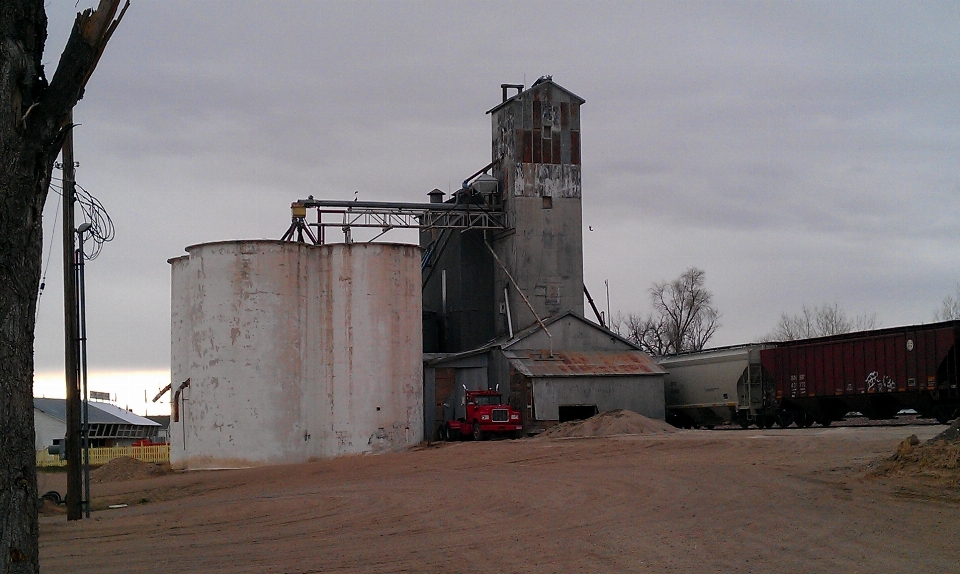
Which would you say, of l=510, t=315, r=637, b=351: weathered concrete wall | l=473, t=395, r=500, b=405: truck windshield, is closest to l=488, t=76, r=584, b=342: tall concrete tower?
l=510, t=315, r=637, b=351: weathered concrete wall

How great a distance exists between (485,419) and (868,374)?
49.3ft

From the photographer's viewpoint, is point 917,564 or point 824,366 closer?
point 917,564

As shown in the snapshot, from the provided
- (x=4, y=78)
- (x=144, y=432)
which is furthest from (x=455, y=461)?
(x=144, y=432)

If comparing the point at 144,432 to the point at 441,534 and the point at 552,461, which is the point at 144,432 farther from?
the point at 441,534

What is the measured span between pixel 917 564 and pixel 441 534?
678 centimetres

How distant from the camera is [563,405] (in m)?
40.9

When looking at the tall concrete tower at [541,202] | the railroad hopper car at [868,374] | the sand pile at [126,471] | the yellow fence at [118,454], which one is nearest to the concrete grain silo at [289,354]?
the sand pile at [126,471]

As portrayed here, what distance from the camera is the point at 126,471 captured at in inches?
1459

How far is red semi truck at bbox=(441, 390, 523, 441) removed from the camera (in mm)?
38750

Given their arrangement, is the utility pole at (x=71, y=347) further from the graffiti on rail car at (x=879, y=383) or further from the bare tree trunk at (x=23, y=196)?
the graffiti on rail car at (x=879, y=383)

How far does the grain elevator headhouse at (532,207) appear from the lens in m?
46.3

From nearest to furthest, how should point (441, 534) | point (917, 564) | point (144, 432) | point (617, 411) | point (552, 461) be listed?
point (917, 564) < point (441, 534) < point (552, 461) < point (617, 411) < point (144, 432)

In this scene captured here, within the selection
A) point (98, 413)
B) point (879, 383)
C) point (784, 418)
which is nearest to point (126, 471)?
point (784, 418)

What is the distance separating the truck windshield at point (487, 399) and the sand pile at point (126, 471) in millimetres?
13104
